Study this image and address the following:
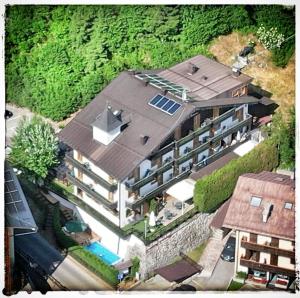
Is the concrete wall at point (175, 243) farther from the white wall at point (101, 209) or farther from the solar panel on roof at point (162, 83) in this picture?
the solar panel on roof at point (162, 83)

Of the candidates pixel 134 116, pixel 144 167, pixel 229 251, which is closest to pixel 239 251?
pixel 229 251

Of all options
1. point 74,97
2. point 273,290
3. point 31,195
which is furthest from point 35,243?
point 273,290

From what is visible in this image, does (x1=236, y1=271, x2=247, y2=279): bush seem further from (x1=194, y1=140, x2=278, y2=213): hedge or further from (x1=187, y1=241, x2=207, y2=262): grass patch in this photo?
(x1=194, y1=140, x2=278, y2=213): hedge

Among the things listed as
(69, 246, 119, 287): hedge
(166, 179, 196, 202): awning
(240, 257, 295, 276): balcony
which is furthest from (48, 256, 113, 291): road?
(240, 257, 295, 276): balcony

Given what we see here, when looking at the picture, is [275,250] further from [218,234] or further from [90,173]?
[90,173]

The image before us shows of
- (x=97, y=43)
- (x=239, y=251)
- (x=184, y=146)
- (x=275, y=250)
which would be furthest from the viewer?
(x=97, y=43)
